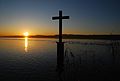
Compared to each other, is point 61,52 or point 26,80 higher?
point 61,52

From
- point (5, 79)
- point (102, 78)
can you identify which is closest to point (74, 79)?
point (102, 78)

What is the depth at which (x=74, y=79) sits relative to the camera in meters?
21.4

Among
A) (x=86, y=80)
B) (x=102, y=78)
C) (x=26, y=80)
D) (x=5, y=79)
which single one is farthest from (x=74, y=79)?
(x=5, y=79)

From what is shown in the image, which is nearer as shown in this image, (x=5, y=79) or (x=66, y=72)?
(x=5, y=79)

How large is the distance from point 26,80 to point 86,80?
19.7 feet

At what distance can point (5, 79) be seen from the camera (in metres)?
21.2

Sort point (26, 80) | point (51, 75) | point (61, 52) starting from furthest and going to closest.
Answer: point (51, 75), point (26, 80), point (61, 52)

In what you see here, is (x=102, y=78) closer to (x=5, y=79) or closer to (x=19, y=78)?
(x=19, y=78)

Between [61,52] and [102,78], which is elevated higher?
[61,52]

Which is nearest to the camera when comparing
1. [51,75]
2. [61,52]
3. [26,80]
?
[61,52]

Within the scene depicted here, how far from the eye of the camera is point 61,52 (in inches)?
667

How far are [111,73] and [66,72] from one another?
5.14m

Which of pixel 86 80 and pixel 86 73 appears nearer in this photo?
pixel 86 80

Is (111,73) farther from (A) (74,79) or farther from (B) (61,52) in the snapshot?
(B) (61,52)
